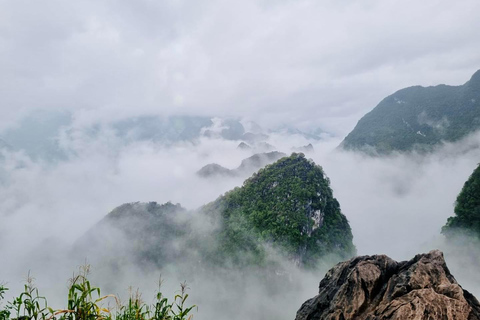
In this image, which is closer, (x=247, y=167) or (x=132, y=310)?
(x=132, y=310)

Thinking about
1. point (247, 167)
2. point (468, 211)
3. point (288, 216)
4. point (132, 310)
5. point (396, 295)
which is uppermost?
point (247, 167)

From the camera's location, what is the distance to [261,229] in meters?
59.1

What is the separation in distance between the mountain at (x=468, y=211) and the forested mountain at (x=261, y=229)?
2005cm

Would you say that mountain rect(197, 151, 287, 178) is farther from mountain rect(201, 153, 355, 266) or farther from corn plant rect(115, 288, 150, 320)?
corn plant rect(115, 288, 150, 320)

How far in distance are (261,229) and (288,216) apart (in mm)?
6746

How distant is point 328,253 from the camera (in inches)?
2283

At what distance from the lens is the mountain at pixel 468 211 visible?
46.8 m

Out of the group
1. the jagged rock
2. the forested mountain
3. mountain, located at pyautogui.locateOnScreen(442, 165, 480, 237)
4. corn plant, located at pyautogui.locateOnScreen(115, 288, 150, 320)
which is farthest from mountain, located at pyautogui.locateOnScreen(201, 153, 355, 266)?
corn plant, located at pyautogui.locateOnScreen(115, 288, 150, 320)

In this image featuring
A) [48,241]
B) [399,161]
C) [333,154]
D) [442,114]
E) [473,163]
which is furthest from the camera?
[333,154]

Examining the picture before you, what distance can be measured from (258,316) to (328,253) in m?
19.4

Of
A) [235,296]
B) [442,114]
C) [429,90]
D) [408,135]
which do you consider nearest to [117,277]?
[235,296]

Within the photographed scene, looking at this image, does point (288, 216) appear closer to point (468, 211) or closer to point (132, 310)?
point (468, 211)

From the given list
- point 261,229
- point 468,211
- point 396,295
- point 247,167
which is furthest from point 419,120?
point 396,295

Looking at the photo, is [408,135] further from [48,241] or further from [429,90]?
[48,241]
